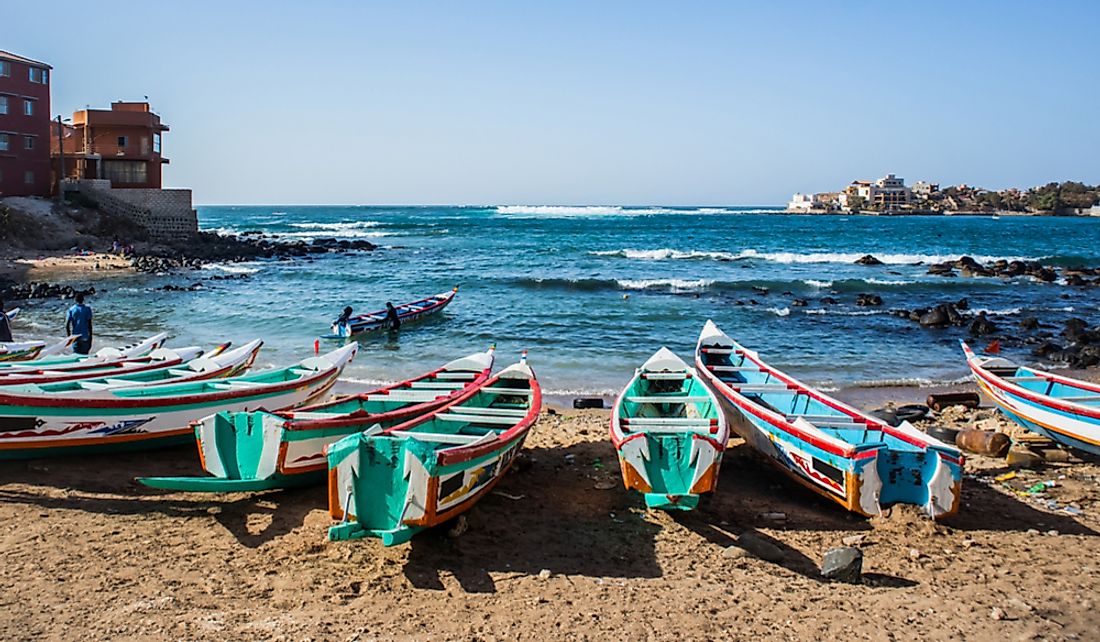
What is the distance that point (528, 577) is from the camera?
7.00m

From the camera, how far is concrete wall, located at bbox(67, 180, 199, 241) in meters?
45.5

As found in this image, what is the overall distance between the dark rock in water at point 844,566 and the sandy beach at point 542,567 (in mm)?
120

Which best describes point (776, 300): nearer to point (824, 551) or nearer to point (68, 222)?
point (824, 551)

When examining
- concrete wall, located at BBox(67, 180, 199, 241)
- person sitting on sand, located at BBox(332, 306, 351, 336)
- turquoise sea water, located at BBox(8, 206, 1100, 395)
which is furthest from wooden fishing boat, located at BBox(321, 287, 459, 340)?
concrete wall, located at BBox(67, 180, 199, 241)

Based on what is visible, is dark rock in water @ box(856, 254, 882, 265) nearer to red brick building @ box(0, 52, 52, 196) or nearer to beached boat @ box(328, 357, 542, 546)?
beached boat @ box(328, 357, 542, 546)

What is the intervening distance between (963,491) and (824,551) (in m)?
2.67

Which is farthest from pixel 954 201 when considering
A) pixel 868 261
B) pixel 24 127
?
pixel 24 127

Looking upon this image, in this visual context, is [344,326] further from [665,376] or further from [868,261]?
[868,261]

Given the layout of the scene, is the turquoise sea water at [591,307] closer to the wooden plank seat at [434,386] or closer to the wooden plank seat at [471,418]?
the wooden plank seat at [434,386]

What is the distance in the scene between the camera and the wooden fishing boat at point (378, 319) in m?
21.5

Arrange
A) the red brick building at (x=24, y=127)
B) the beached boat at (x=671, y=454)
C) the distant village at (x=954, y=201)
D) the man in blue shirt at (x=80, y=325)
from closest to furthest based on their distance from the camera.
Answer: the beached boat at (x=671, y=454) → the man in blue shirt at (x=80, y=325) → the red brick building at (x=24, y=127) → the distant village at (x=954, y=201)

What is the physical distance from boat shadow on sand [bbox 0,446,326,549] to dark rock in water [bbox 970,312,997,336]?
21.1 m

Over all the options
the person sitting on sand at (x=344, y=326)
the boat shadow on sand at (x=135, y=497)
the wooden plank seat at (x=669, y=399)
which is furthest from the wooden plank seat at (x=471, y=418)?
the person sitting on sand at (x=344, y=326)

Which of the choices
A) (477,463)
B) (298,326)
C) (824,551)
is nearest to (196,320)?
(298,326)
